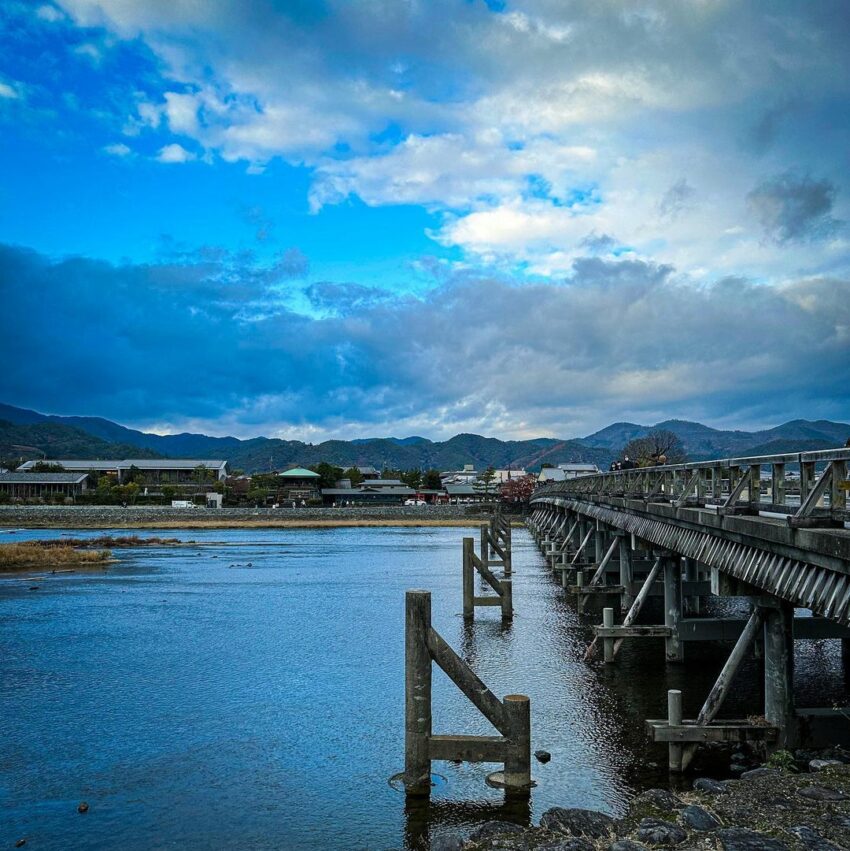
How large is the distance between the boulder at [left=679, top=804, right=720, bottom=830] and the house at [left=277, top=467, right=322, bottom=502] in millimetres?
139503

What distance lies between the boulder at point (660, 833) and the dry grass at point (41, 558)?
55180mm

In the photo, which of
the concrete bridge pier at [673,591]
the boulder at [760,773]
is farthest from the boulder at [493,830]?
the concrete bridge pier at [673,591]

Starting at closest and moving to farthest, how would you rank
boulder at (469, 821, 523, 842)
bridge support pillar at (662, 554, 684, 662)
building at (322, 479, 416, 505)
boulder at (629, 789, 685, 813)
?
boulder at (469, 821, 523, 842) < boulder at (629, 789, 685, 813) < bridge support pillar at (662, 554, 684, 662) < building at (322, 479, 416, 505)

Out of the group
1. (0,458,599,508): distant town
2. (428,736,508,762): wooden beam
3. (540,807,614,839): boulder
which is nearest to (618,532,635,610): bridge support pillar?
(428,736,508,762): wooden beam

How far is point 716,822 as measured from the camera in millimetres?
10625

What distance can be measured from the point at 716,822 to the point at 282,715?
1135 cm

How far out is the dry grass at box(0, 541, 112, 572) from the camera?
57.4 meters

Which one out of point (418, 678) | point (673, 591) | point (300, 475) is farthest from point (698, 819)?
point (300, 475)

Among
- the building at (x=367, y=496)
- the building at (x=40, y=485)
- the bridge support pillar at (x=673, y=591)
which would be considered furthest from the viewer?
the building at (x=367, y=496)

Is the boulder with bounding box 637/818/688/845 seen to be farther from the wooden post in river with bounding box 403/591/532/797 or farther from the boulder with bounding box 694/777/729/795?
the wooden post in river with bounding box 403/591/532/797

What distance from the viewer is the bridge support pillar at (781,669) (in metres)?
13.3

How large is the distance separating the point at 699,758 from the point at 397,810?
5763 mm

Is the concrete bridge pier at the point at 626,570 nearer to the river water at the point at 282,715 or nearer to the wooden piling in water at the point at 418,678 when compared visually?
the river water at the point at 282,715

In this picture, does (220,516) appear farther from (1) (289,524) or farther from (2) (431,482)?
(2) (431,482)
